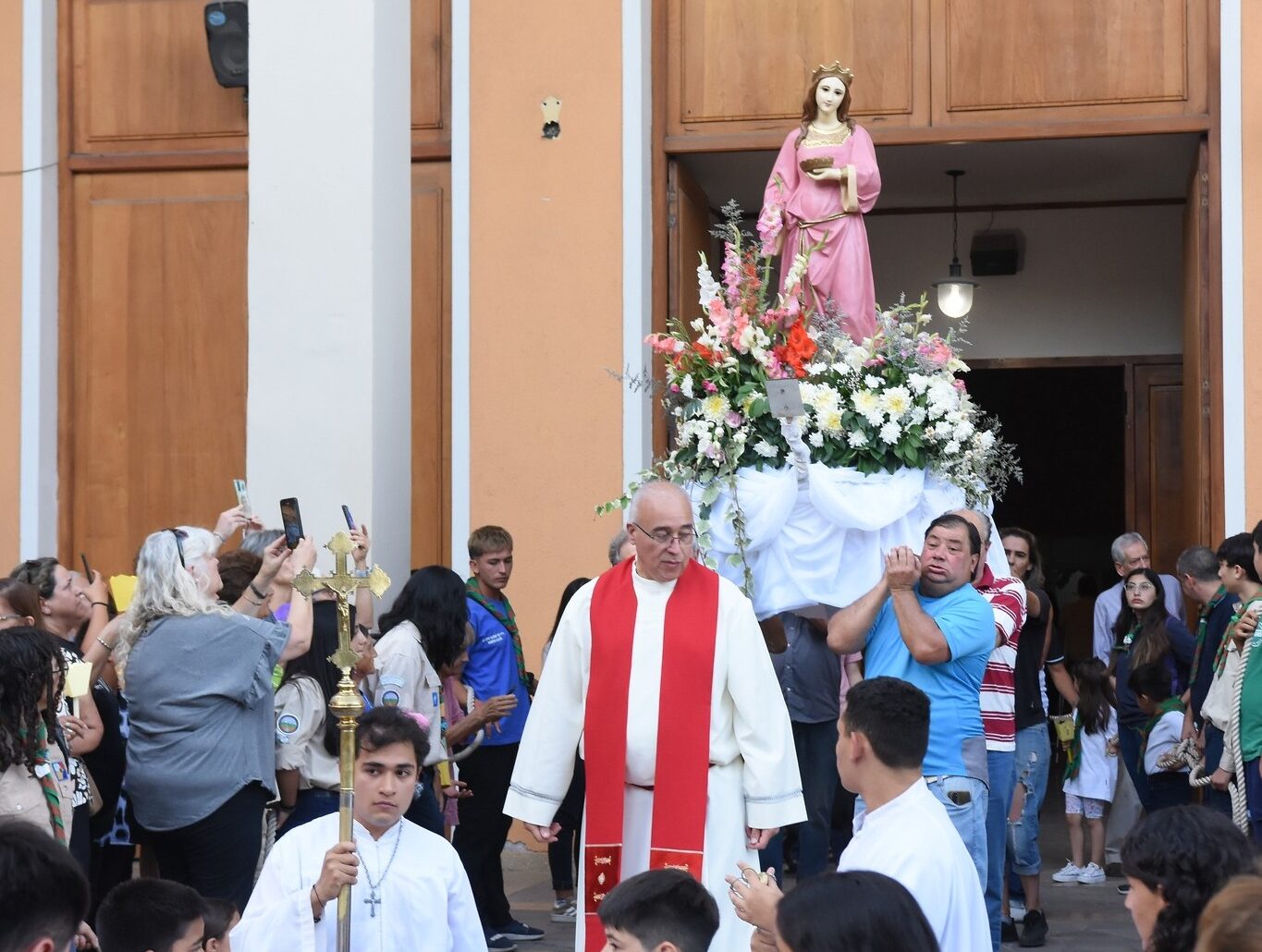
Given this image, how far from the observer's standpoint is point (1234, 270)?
31.8 ft

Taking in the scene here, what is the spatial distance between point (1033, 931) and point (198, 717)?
3.73m

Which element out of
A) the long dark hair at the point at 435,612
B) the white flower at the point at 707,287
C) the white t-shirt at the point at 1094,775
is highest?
the white flower at the point at 707,287

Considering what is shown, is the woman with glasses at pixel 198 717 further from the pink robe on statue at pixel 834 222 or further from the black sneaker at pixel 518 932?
the pink robe on statue at pixel 834 222

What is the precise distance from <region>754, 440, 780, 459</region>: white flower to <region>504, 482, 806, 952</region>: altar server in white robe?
41.1 inches

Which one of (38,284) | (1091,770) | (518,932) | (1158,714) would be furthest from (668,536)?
(38,284)

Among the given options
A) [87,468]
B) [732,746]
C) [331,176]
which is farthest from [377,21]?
[732,746]

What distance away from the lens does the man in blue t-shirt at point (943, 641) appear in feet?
18.6

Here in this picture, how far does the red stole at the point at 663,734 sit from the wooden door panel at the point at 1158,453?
728cm

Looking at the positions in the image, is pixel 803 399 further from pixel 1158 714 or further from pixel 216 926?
pixel 216 926

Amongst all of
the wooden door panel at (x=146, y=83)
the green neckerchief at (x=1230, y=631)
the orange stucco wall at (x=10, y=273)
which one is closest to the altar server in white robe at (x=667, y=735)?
the green neckerchief at (x=1230, y=631)

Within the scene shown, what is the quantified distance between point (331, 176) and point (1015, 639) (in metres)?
3.89

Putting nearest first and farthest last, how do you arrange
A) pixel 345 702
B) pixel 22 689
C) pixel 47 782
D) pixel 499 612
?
pixel 345 702, pixel 22 689, pixel 47 782, pixel 499 612

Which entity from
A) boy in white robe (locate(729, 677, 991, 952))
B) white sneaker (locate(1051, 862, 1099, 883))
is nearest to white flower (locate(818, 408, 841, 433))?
boy in white robe (locate(729, 677, 991, 952))

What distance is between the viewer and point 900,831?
3904 mm
